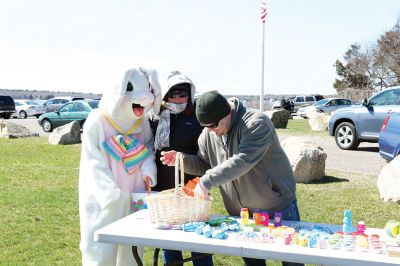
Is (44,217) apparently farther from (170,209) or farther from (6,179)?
(170,209)

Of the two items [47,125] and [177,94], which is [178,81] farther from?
[47,125]

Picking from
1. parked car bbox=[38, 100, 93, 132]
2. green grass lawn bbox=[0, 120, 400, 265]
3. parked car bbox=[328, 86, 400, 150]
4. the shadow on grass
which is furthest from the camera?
parked car bbox=[38, 100, 93, 132]

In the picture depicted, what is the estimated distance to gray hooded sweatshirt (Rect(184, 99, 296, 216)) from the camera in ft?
9.17

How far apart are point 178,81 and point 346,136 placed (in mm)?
9908

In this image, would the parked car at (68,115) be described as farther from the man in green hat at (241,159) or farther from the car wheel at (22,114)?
the car wheel at (22,114)

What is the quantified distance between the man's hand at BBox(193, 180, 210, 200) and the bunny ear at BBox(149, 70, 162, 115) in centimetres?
87

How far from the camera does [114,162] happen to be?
338 centimetres

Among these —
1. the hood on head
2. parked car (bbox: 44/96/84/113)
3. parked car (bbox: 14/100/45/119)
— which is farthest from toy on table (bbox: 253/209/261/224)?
parked car (bbox: 14/100/45/119)

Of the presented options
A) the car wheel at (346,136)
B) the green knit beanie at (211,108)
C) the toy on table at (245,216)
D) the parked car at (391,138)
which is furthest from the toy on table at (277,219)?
the car wheel at (346,136)

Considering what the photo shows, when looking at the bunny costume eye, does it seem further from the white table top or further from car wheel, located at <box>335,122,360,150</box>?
car wheel, located at <box>335,122,360,150</box>

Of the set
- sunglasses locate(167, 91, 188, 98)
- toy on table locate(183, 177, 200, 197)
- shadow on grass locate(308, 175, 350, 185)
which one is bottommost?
shadow on grass locate(308, 175, 350, 185)

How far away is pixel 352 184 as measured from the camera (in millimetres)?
7637

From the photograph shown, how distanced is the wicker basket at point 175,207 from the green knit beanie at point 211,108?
1.17ft

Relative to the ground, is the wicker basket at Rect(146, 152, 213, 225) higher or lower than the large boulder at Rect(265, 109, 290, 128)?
higher
